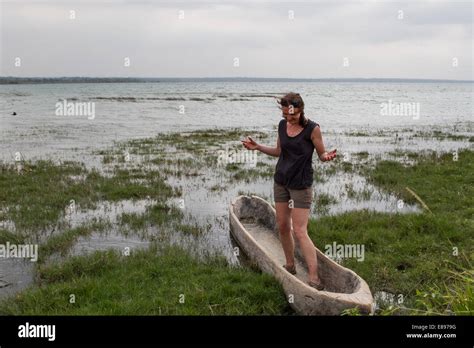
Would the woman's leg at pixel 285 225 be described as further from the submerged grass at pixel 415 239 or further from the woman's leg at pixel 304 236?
the submerged grass at pixel 415 239

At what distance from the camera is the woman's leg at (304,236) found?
6.95 meters

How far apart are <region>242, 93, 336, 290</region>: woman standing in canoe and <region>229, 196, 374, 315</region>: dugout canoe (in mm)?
395

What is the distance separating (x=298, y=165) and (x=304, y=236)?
1.06 m

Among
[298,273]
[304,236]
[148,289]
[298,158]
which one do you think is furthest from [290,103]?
[148,289]

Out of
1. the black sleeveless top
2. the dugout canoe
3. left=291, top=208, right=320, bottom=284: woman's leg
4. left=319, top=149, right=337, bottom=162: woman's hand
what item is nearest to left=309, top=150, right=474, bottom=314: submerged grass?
the dugout canoe

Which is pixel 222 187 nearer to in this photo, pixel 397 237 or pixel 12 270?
pixel 397 237

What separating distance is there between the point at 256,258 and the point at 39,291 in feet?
11.6

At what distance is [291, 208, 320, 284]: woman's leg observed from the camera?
6945mm

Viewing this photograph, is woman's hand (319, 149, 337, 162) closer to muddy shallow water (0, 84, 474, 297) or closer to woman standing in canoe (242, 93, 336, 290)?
woman standing in canoe (242, 93, 336, 290)

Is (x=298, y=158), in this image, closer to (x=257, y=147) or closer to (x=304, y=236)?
(x=257, y=147)

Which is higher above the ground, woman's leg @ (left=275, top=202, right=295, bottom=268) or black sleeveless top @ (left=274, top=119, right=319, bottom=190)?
black sleeveless top @ (left=274, top=119, right=319, bottom=190)

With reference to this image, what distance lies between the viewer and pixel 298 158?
22.6 ft
